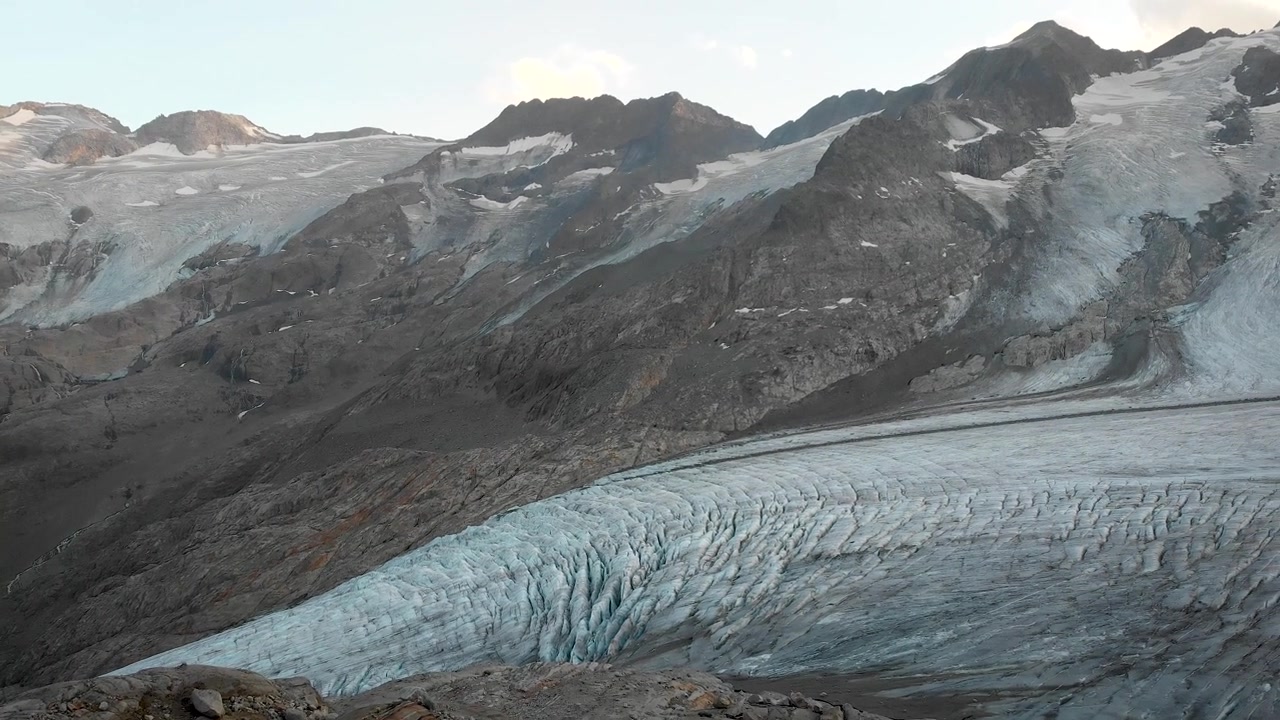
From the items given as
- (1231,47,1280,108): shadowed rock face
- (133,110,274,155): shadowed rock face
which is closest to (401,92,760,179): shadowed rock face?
(133,110,274,155): shadowed rock face

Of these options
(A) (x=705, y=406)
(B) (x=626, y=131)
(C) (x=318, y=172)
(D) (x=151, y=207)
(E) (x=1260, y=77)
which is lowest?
(A) (x=705, y=406)

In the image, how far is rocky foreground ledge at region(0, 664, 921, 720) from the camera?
9688mm

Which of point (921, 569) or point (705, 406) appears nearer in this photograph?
point (921, 569)

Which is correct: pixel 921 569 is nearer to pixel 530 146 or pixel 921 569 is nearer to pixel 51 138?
pixel 530 146

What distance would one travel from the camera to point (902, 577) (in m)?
15.8

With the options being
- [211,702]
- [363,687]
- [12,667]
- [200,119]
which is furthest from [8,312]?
[211,702]

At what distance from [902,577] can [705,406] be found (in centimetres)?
2048

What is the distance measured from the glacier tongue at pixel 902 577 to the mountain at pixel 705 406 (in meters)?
0.09

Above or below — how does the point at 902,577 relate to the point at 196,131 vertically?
below

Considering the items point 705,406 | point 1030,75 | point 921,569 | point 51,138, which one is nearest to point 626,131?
point 1030,75

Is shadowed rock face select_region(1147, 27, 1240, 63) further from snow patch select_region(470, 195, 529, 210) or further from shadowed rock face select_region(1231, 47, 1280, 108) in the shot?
snow patch select_region(470, 195, 529, 210)

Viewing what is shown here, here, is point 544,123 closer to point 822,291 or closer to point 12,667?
point 822,291

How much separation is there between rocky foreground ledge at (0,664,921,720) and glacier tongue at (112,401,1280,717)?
2574mm

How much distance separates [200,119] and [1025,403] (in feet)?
352
